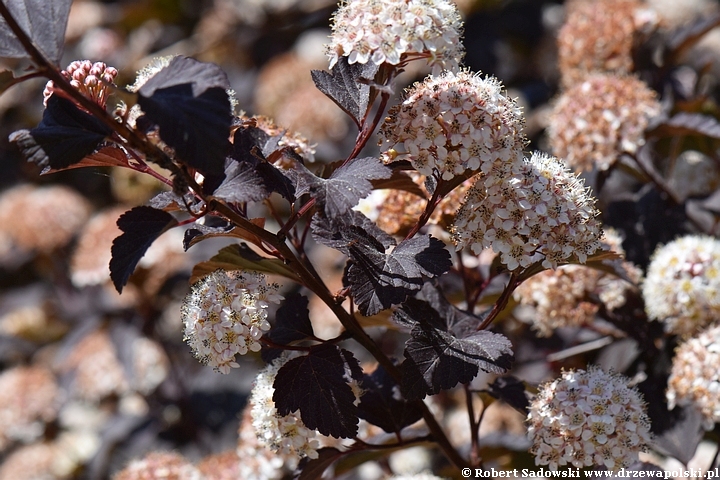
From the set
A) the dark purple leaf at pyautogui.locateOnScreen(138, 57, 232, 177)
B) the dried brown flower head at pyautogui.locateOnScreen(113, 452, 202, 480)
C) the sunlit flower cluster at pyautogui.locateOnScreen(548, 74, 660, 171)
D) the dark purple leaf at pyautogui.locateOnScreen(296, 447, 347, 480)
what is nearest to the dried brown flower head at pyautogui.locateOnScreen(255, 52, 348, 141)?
the sunlit flower cluster at pyautogui.locateOnScreen(548, 74, 660, 171)

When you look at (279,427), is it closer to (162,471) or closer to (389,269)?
(389,269)

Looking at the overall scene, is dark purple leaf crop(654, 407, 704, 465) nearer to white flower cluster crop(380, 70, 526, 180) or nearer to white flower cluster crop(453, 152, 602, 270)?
white flower cluster crop(453, 152, 602, 270)

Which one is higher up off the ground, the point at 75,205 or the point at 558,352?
the point at 558,352

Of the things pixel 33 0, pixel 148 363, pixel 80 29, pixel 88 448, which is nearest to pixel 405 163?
pixel 33 0

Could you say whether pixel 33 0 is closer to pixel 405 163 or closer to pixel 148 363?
pixel 405 163

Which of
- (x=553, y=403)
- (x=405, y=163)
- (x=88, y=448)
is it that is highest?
(x=405, y=163)

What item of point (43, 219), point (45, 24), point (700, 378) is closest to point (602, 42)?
point (700, 378)

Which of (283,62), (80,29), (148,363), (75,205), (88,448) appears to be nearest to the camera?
(148,363)

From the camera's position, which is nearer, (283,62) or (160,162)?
(160,162)
